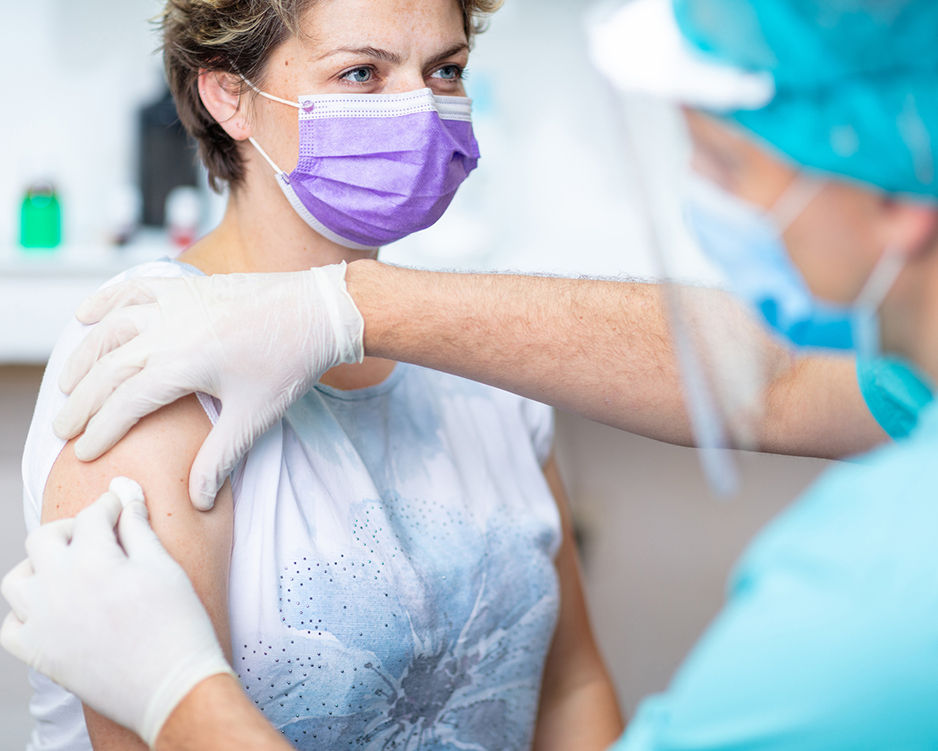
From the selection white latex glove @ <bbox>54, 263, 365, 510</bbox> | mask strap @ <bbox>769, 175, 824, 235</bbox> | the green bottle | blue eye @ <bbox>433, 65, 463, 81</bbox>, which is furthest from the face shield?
the green bottle

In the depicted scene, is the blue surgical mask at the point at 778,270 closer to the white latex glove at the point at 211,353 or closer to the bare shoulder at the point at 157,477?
the white latex glove at the point at 211,353

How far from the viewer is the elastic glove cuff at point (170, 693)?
912 mm

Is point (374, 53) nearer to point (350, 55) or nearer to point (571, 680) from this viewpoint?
point (350, 55)

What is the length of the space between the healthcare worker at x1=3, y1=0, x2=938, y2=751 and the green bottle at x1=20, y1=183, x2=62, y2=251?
1632 mm

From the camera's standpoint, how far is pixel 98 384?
3.52 ft

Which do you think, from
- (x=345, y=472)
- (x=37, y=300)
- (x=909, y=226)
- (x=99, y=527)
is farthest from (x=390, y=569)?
(x=37, y=300)

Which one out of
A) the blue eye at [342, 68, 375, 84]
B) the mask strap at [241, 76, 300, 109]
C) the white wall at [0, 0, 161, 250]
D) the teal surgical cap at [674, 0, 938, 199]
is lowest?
the white wall at [0, 0, 161, 250]

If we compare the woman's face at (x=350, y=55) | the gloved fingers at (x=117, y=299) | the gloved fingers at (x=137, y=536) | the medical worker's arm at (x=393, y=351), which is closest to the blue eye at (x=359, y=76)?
the woman's face at (x=350, y=55)

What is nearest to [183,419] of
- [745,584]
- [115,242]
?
[745,584]

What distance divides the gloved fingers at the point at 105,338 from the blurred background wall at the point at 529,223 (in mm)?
1313

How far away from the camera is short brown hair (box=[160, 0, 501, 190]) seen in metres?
1.25

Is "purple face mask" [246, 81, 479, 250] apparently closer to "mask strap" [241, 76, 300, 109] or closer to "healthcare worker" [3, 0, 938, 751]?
"mask strap" [241, 76, 300, 109]

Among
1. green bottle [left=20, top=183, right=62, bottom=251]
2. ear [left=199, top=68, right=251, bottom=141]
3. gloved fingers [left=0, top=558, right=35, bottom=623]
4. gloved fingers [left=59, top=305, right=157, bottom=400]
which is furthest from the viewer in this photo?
green bottle [left=20, top=183, right=62, bottom=251]

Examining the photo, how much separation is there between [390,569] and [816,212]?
0.69 m
